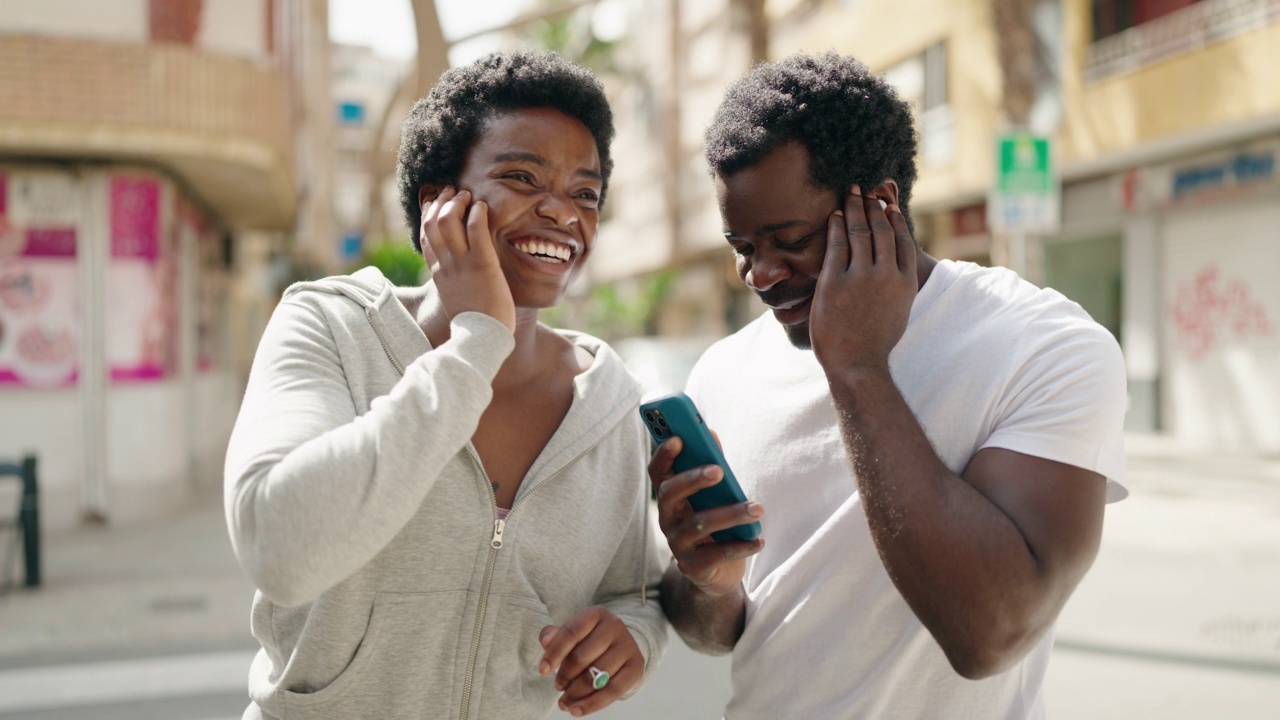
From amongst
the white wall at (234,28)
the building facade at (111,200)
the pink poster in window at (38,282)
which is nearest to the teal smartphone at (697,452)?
the building facade at (111,200)

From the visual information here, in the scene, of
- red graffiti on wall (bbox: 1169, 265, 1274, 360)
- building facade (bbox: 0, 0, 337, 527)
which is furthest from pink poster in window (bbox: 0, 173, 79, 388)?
red graffiti on wall (bbox: 1169, 265, 1274, 360)

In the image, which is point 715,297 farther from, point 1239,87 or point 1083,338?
point 1083,338

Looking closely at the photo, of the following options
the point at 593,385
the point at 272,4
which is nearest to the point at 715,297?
the point at 272,4

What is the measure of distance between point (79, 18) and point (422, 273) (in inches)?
168

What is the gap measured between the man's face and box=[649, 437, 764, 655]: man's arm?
37 centimetres

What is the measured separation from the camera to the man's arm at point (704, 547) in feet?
5.78

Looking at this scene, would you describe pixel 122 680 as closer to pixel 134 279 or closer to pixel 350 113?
pixel 134 279

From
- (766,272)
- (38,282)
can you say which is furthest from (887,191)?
(38,282)

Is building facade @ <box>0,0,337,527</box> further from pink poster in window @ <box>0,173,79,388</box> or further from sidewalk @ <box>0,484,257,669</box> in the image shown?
sidewalk @ <box>0,484,257,669</box>

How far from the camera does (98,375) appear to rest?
10828 millimetres

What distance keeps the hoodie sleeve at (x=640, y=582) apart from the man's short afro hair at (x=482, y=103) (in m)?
0.64

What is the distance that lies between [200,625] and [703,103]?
85.9 feet

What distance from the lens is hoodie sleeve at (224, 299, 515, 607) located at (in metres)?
1.50

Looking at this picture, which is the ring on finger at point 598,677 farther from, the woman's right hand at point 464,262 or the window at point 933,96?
the window at point 933,96
